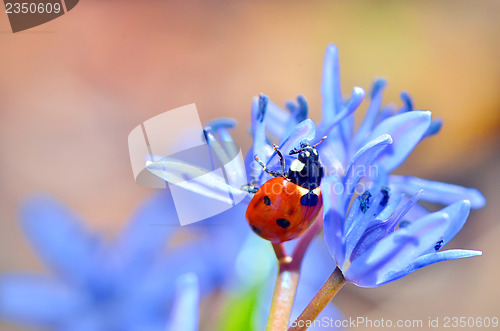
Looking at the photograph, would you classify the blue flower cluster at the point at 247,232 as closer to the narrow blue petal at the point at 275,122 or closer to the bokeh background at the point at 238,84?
the narrow blue petal at the point at 275,122

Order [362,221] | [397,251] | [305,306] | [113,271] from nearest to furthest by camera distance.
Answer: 1. [397,251]
2. [362,221]
3. [113,271]
4. [305,306]

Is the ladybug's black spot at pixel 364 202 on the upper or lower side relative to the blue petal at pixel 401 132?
lower

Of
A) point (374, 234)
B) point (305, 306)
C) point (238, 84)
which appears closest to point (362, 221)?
point (374, 234)

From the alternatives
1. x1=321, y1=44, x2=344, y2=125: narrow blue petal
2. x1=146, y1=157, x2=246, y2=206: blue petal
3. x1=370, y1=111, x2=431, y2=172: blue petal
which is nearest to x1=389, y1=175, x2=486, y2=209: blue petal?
x1=370, y1=111, x2=431, y2=172: blue petal

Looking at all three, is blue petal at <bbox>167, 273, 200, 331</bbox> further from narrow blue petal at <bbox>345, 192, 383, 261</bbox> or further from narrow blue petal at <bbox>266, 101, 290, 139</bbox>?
narrow blue petal at <bbox>266, 101, 290, 139</bbox>

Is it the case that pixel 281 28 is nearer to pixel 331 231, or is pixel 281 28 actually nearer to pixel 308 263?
pixel 308 263

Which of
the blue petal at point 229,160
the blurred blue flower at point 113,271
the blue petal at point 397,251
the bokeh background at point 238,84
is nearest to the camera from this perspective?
the blue petal at point 397,251

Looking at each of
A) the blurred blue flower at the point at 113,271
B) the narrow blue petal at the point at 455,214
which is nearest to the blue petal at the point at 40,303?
the blurred blue flower at the point at 113,271

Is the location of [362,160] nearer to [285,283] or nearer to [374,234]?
[374,234]
